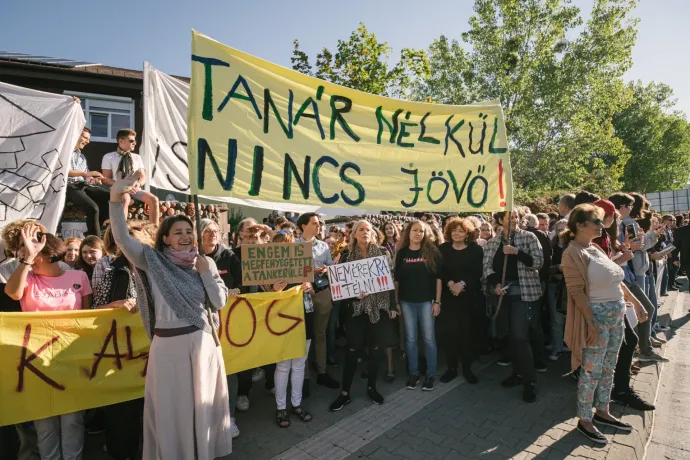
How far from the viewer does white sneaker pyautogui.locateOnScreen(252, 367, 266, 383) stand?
5367 mm

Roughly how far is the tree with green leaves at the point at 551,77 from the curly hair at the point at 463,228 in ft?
64.2

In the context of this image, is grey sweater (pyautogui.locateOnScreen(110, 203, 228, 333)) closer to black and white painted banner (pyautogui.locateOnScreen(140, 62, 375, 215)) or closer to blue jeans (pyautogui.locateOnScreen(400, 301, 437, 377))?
black and white painted banner (pyautogui.locateOnScreen(140, 62, 375, 215))

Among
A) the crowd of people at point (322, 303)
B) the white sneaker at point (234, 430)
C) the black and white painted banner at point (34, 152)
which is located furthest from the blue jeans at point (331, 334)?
the black and white painted banner at point (34, 152)

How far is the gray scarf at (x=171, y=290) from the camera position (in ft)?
9.26

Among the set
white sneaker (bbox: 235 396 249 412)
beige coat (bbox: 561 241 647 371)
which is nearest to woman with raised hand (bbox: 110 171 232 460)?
white sneaker (bbox: 235 396 249 412)

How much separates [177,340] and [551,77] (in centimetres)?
2507

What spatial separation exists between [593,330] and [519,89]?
22.1 m

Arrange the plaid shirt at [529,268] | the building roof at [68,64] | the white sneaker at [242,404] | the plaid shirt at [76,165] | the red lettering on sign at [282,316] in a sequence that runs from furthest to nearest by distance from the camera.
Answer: the building roof at [68,64] < the plaid shirt at [76,165] < the plaid shirt at [529,268] < the white sneaker at [242,404] < the red lettering on sign at [282,316]

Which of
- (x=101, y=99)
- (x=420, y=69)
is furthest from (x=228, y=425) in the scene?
(x=101, y=99)

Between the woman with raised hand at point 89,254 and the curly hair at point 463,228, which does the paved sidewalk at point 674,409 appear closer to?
the curly hair at point 463,228

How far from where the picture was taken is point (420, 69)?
49.8ft

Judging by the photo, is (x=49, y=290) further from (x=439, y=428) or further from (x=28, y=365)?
(x=439, y=428)

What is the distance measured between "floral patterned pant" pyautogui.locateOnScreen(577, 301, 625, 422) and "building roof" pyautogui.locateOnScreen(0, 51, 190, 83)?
16.2 m

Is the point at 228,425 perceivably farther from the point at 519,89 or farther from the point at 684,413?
the point at 519,89
